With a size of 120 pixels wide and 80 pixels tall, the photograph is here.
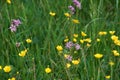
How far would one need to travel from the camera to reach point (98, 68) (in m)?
2.13

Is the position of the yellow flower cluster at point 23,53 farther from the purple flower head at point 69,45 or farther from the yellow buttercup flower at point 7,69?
the purple flower head at point 69,45

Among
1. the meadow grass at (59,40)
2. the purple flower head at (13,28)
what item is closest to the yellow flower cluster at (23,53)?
the meadow grass at (59,40)

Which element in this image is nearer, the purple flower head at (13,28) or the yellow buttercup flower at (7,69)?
the yellow buttercup flower at (7,69)

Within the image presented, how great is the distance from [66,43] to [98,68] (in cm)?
31

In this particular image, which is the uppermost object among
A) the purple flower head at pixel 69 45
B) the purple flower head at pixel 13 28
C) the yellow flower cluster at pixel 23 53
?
the purple flower head at pixel 13 28

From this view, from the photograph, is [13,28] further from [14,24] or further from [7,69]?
[7,69]

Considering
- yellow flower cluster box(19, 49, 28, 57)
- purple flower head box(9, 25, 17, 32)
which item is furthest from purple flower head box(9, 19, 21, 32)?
yellow flower cluster box(19, 49, 28, 57)

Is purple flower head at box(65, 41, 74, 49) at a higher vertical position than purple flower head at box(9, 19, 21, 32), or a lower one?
lower

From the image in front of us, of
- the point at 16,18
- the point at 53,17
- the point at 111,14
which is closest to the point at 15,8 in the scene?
the point at 16,18

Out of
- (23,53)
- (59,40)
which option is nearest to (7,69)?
(23,53)

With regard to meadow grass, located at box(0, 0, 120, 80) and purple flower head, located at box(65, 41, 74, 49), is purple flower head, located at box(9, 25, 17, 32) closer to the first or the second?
meadow grass, located at box(0, 0, 120, 80)

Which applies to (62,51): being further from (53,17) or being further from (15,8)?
(15,8)

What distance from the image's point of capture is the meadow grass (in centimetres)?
213

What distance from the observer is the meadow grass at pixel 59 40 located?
84.0 inches
